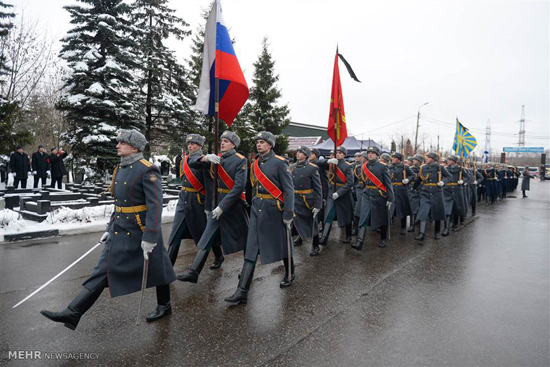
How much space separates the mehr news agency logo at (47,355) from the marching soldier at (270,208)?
2.05 metres

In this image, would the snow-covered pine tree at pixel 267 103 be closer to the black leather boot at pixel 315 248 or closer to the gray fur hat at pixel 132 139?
the black leather boot at pixel 315 248

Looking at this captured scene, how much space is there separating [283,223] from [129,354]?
243 centimetres

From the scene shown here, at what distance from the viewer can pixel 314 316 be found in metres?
4.27

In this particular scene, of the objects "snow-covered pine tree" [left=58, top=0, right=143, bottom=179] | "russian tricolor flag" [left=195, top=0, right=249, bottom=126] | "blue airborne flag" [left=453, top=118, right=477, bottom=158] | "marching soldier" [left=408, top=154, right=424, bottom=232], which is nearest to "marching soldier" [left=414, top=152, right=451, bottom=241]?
"marching soldier" [left=408, top=154, right=424, bottom=232]

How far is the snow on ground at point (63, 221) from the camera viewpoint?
26.2 ft

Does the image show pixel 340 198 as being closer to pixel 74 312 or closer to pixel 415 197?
pixel 415 197

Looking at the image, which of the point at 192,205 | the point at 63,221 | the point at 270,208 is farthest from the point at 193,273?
the point at 63,221

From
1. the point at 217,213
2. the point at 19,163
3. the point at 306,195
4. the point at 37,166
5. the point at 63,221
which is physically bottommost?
the point at 63,221

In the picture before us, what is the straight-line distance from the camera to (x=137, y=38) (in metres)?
18.0

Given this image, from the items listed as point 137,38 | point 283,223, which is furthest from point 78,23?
point 283,223

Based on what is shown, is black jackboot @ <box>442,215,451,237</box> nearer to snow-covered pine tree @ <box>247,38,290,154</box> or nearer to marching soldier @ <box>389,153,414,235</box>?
marching soldier @ <box>389,153,414,235</box>

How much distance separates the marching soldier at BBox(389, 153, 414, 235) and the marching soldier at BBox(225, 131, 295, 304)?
545cm

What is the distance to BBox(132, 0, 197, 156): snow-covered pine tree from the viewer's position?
57.4 ft

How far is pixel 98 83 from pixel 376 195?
39.4 ft
